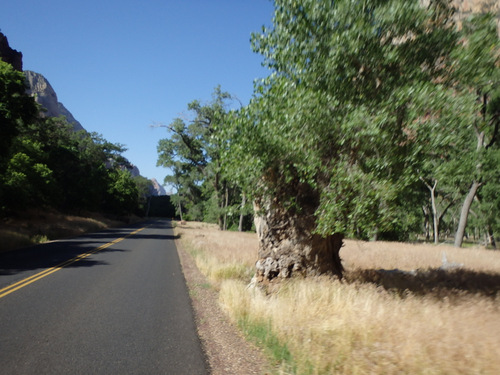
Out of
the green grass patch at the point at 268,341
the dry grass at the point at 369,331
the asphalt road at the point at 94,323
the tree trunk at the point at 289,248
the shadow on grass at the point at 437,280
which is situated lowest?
the asphalt road at the point at 94,323

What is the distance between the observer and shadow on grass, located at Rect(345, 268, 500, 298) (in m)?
8.83

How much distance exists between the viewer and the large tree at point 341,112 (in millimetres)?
6570

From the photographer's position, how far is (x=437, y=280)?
10211 mm

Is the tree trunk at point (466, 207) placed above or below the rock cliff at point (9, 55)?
below

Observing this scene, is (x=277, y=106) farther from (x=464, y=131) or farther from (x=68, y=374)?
(x=68, y=374)

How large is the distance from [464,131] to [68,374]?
7.59 m

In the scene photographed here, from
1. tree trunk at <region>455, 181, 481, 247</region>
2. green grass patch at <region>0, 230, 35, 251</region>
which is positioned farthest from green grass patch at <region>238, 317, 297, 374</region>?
tree trunk at <region>455, 181, 481, 247</region>

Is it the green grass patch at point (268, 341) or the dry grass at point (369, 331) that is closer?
the dry grass at point (369, 331)

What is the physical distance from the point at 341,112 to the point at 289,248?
135 inches

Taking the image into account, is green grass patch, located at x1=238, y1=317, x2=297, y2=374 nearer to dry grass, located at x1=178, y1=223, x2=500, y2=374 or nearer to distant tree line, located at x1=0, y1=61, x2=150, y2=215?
dry grass, located at x1=178, y1=223, x2=500, y2=374

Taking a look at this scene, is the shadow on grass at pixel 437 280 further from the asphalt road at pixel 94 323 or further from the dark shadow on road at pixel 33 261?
the dark shadow on road at pixel 33 261

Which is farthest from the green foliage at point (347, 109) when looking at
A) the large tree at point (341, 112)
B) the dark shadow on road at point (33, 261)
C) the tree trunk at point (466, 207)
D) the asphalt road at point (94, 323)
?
the tree trunk at point (466, 207)

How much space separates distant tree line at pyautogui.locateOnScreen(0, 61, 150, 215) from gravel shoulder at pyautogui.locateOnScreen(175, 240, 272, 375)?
15.3 m

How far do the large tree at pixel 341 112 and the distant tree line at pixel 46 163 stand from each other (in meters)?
15.0
